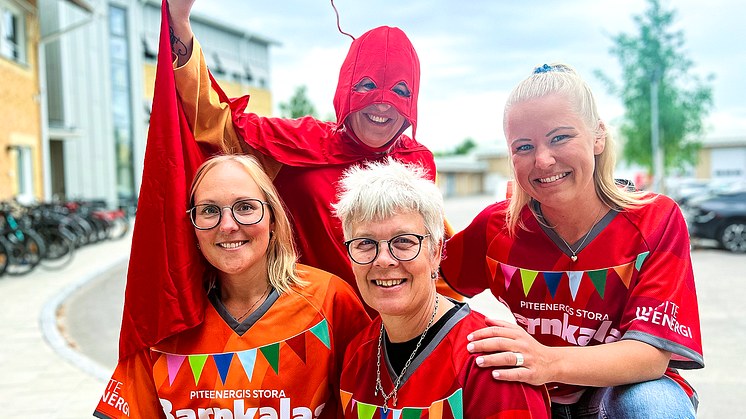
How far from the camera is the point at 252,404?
2033 millimetres

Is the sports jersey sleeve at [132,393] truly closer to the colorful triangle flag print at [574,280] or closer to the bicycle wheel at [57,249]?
the colorful triangle flag print at [574,280]

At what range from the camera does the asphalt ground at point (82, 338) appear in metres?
4.68

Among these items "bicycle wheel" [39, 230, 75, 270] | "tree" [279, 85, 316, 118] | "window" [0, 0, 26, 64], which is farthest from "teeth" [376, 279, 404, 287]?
"tree" [279, 85, 316, 118]

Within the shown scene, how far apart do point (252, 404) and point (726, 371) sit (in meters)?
5.24

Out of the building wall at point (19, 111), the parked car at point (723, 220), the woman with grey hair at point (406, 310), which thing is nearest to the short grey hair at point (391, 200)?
the woman with grey hair at point (406, 310)

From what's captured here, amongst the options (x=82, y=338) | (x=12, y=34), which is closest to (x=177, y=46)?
(x=82, y=338)

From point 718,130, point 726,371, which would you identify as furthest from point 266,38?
point 718,130

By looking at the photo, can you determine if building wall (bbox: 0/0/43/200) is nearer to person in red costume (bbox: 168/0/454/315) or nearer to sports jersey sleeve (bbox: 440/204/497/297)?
person in red costume (bbox: 168/0/454/315)

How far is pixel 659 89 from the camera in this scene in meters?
27.4

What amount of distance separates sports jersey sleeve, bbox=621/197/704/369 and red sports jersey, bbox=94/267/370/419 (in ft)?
3.48

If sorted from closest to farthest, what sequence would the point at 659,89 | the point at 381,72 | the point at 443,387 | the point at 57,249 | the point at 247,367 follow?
the point at 443,387, the point at 247,367, the point at 381,72, the point at 57,249, the point at 659,89

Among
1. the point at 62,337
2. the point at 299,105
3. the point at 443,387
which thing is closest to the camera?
the point at 443,387

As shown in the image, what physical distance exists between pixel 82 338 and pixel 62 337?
0.69 feet

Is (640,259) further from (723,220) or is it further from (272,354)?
(723,220)
